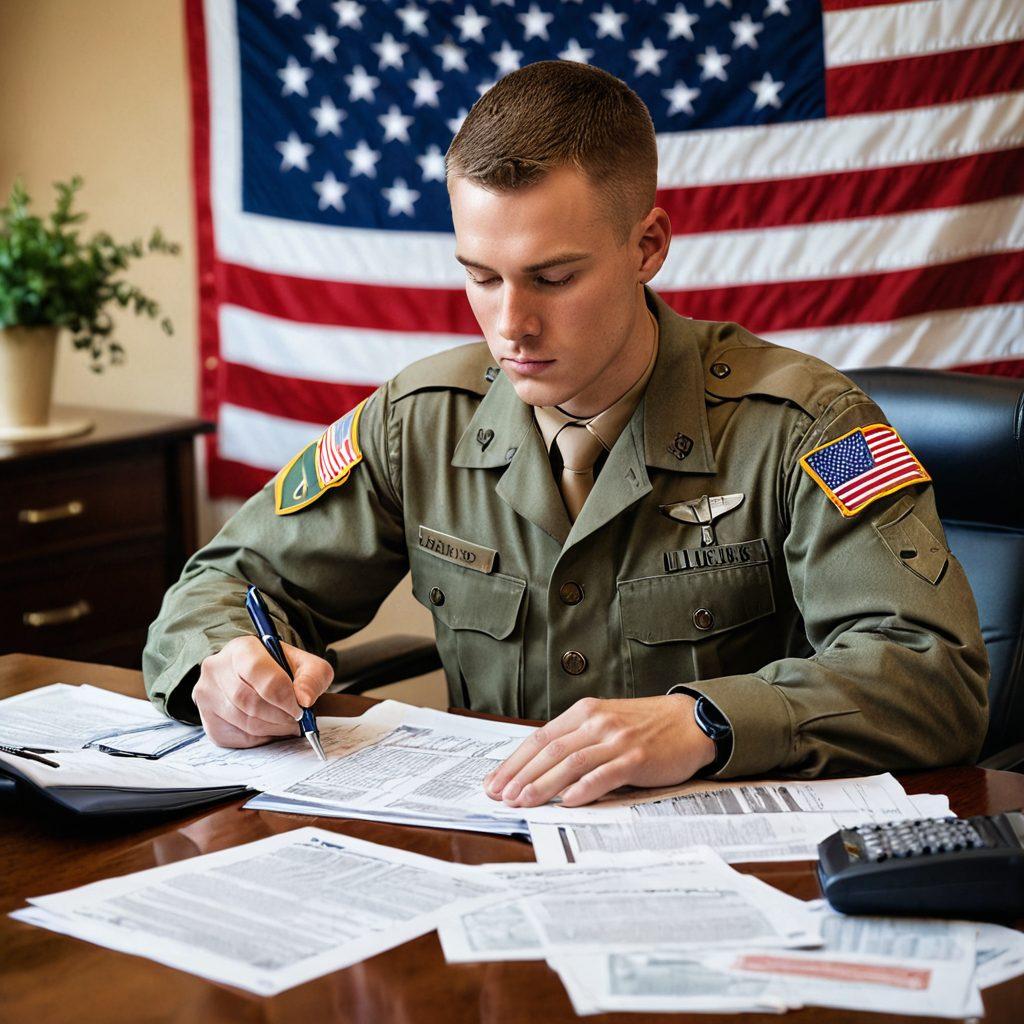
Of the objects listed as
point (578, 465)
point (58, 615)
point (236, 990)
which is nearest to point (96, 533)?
point (58, 615)

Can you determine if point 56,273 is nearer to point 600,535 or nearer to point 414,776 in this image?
point 600,535

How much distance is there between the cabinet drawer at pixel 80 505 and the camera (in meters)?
2.62

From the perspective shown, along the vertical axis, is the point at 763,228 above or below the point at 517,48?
below

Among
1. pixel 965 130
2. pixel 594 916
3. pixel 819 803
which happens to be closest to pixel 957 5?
pixel 965 130

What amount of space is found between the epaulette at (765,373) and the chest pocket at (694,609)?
18 centimetres

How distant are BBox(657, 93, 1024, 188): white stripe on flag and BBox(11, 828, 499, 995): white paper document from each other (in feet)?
5.65

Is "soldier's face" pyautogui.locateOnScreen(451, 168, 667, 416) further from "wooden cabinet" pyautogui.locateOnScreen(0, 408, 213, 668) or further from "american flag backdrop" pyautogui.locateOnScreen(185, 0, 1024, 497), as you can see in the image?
"wooden cabinet" pyautogui.locateOnScreen(0, 408, 213, 668)

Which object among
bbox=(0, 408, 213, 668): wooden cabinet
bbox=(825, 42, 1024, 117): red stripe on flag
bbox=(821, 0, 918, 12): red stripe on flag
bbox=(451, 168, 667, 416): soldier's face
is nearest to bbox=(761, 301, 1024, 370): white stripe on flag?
bbox=(825, 42, 1024, 117): red stripe on flag

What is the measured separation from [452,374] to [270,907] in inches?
34.4

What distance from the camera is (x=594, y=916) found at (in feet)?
2.89

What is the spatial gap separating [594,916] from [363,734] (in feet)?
1.56

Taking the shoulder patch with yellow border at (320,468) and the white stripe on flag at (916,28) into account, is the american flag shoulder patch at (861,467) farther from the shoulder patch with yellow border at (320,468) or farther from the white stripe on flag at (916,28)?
the white stripe on flag at (916,28)

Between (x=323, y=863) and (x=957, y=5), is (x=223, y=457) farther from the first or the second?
(x=323, y=863)

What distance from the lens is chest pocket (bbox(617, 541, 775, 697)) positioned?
146 cm
